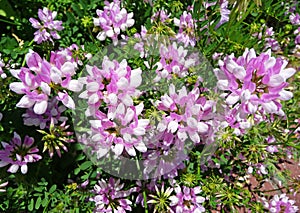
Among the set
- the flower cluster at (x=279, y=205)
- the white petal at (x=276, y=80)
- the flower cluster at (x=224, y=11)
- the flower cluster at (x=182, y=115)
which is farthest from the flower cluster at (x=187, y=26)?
Result: the flower cluster at (x=279, y=205)

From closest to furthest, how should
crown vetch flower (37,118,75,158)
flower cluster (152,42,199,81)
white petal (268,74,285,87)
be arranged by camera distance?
1. white petal (268,74,285,87)
2. crown vetch flower (37,118,75,158)
3. flower cluster (152,42,199,81)

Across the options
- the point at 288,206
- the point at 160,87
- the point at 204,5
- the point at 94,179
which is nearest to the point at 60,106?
the point at 160,87

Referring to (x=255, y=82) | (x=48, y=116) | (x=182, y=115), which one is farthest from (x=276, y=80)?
(x=48, y=116)

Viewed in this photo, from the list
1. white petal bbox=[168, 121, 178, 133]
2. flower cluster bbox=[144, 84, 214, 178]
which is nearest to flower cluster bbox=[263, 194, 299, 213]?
flower cluster bbox=[144, 84, 214, 178]

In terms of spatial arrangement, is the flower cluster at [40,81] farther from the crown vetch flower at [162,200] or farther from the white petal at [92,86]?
the crown vetch flower at [162,200]

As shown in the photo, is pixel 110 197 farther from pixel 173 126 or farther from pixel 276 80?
pixel 276 80

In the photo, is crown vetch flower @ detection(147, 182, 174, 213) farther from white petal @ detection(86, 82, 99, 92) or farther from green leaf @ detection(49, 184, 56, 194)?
white petal @ detection(86, 82, 99, 92)
